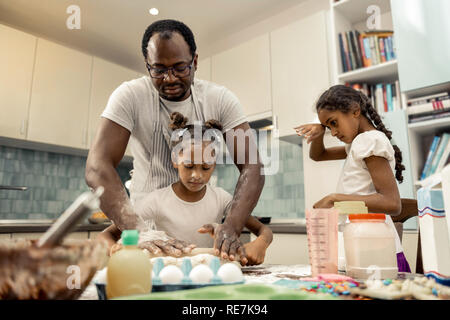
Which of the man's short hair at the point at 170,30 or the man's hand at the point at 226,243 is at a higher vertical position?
the man's short hair at the point at 170,30

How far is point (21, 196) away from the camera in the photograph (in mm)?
3021

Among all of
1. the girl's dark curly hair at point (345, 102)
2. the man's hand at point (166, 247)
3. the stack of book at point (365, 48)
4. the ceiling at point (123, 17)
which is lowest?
the man's hand at point (166, 247)

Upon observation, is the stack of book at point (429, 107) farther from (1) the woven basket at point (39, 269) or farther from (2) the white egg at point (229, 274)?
(1) the woven basket at point (39, 269)

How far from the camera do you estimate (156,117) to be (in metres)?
1.18

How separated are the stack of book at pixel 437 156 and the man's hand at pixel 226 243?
150 centimetres

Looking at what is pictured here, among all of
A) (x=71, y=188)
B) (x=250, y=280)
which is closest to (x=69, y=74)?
(x=71, y=188)

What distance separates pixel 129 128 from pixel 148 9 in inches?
85.2

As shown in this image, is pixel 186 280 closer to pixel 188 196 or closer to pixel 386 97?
pixel 188 196

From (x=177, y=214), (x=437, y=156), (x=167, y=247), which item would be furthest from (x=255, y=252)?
(x=437, y=156)

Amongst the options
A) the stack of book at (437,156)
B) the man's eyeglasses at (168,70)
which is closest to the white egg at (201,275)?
the man's eyeglasses at (168,70)

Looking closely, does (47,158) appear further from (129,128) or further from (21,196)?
(129,128)

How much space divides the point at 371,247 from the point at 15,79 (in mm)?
2965

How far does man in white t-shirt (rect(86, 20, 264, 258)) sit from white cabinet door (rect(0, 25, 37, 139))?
6.28ft

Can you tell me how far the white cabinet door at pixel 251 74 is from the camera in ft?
9.09
